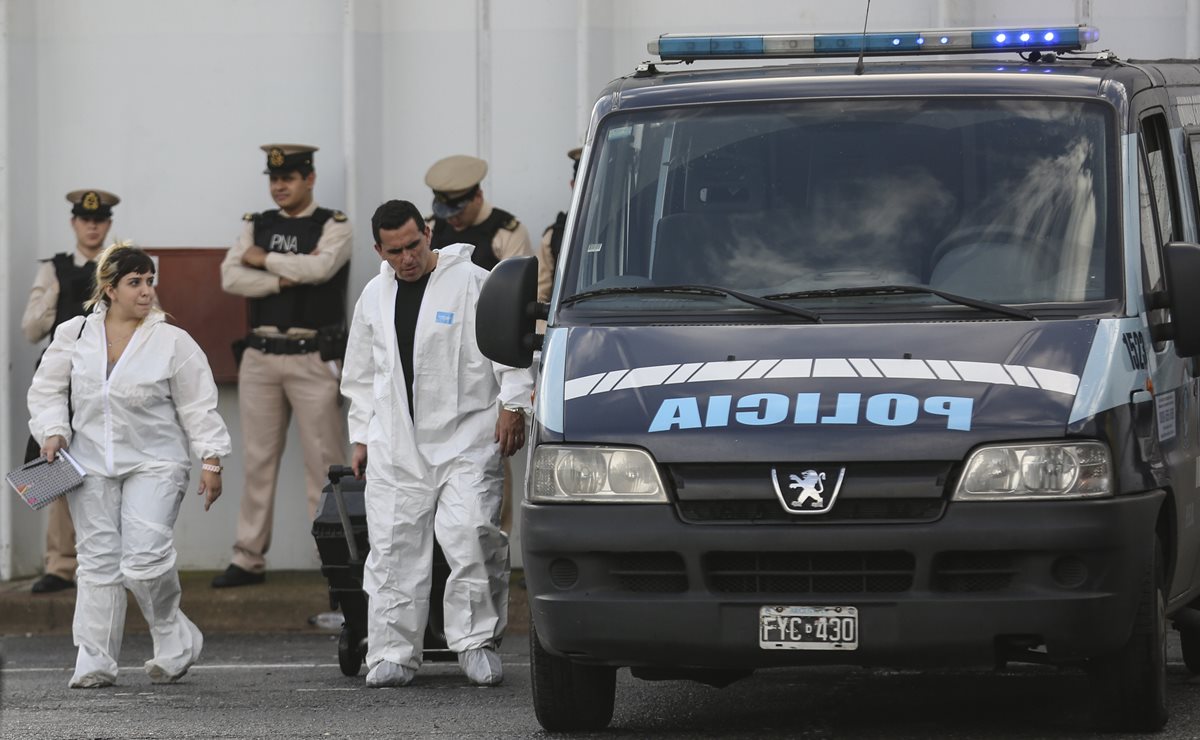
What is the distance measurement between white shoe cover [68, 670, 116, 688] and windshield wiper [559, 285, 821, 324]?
346cm

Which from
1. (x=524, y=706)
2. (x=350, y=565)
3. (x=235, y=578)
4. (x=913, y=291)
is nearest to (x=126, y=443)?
(x=350, y=565)

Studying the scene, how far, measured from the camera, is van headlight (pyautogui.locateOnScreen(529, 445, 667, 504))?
657 centimetres

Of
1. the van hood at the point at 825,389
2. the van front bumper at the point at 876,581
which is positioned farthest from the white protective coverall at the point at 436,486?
the van front bumper at the point at 876,581

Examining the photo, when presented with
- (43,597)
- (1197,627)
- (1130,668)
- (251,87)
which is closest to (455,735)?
(1130,668)

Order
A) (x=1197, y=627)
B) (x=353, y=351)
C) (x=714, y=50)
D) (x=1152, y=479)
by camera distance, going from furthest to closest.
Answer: (x=353, y=351)
(x=1197, y=627)
(x=714, y=50)
(x=1152, y=479)

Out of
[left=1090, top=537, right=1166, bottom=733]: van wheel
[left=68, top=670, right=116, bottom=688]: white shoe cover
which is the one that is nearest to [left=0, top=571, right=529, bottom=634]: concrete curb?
[left=68, top=670, right=116, bottom=688]: white shoe cover

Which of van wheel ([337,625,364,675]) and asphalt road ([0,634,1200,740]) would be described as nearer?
asphalt road ([0,634,1200,740])

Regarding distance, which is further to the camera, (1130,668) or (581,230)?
(581,230)

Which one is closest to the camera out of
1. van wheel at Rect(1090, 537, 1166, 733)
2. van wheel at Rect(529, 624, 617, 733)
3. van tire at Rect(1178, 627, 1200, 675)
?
van wheel at Rect(1090, 537, 1166, 733)

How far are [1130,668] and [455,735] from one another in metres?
Answer: 2.22

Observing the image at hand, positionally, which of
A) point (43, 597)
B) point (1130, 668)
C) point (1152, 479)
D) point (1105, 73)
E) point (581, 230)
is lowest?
point (43, 597)

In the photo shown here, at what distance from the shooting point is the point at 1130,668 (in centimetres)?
686

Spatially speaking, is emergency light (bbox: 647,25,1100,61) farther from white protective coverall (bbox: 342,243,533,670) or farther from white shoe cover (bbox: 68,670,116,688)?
white shoe cover (bbox: 68,670,116,688)

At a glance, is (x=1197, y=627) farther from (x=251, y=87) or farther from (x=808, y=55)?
(x=251, y=87)
